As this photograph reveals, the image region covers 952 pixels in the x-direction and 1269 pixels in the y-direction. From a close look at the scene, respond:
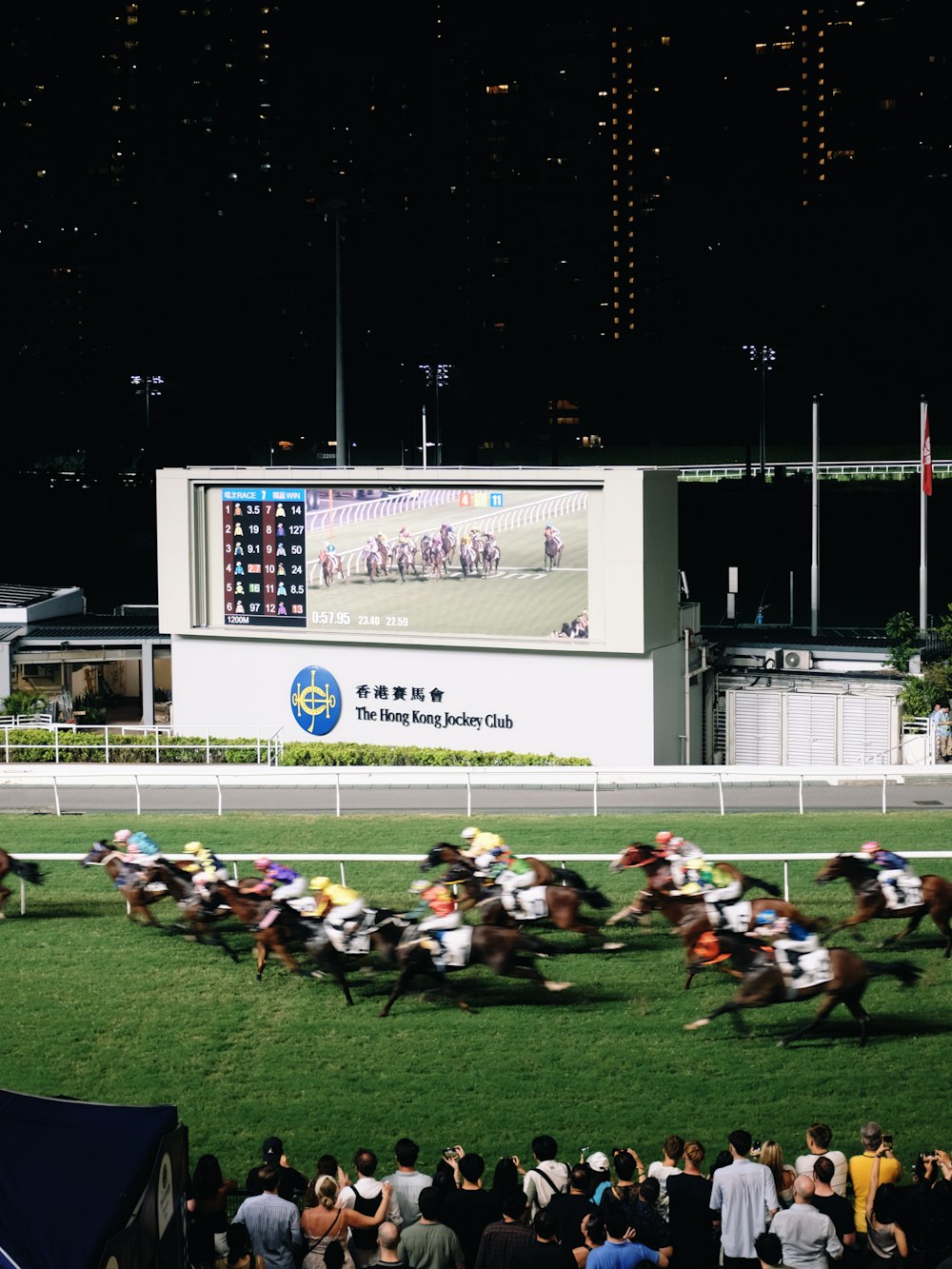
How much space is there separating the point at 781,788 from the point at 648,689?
1.83 metres

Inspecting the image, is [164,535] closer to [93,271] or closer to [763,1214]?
[763,1214]

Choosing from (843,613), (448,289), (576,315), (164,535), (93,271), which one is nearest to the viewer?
(164,535)

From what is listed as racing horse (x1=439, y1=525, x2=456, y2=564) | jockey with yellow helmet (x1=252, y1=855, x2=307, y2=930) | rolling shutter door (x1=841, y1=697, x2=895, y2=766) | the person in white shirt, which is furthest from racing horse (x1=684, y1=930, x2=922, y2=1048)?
rolling shutter door (x1=841, y1=697, x2=895, y2=766)

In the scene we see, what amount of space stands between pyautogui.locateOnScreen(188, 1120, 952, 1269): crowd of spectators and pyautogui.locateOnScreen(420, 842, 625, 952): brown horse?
11.2ft

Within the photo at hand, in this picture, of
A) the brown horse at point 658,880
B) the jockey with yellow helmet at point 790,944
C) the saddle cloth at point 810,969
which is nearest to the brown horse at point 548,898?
the brown horse at point 658,880

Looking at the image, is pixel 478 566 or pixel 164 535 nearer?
pixel 478 566

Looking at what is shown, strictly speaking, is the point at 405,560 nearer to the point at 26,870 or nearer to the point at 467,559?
the point at 467,559

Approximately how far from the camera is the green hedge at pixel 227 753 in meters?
17.0

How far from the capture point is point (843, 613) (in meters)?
34.0

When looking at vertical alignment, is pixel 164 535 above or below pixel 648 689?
above

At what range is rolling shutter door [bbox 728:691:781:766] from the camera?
18.0 m

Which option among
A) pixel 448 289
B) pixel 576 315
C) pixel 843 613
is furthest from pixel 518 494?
pixel 576 315

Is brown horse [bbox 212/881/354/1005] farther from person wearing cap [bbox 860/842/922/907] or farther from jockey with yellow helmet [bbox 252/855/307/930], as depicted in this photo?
person wearing cap [bbox 860/842/922/907]

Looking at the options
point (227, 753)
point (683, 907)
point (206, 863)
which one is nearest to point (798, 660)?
point (227, 753)
